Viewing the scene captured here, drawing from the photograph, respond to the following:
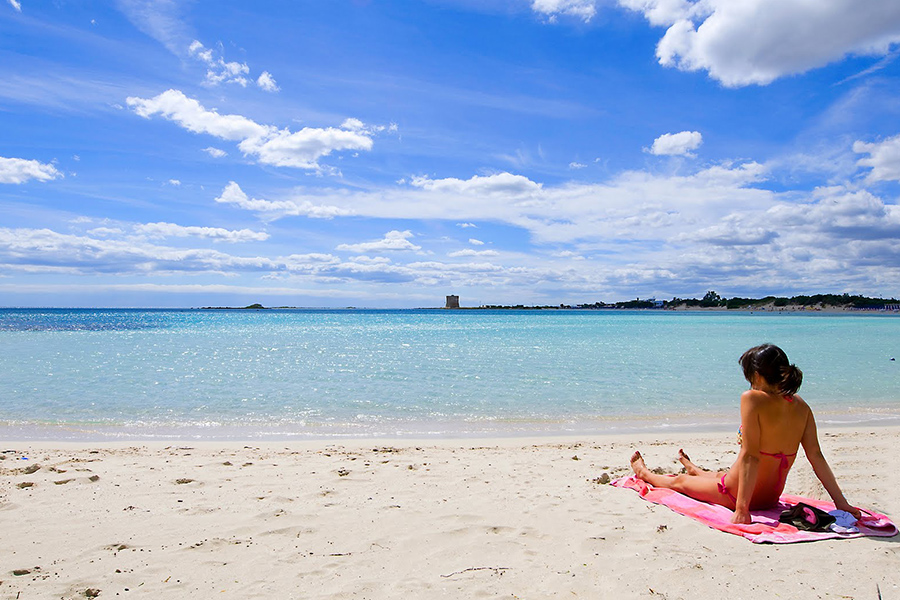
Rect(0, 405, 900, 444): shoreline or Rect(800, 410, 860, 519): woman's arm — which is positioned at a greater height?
Rect(800, 410, 860, 519): woman's arm

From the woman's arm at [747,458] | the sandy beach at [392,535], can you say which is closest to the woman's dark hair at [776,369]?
the woman's arm at [747,458]

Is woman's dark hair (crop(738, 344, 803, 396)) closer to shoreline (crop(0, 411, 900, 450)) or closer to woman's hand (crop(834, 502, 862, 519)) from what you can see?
woman's hand (crop(834, 502, 862, 519))

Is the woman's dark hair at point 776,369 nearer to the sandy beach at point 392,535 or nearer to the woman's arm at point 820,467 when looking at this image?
the woman's arm at point 820,467

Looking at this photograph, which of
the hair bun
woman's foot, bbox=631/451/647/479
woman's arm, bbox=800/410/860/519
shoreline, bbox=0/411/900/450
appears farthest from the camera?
shoreline, bbox=0/411/900/450

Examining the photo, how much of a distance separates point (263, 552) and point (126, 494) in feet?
8.34

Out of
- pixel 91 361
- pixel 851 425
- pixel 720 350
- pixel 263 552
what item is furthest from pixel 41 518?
pixel 720 350

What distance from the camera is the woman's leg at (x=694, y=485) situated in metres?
5.10

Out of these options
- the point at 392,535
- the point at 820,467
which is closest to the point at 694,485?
the point at 820,467

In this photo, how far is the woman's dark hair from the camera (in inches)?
178

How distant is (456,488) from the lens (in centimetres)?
601

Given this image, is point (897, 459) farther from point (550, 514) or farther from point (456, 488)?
point (456, 488)

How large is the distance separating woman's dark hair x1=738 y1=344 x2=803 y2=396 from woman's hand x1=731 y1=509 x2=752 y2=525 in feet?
3.68

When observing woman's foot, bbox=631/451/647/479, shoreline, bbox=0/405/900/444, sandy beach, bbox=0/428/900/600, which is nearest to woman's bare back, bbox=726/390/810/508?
sandy beach, bbox=0/428/900/600

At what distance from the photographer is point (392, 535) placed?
4598 millimetres
